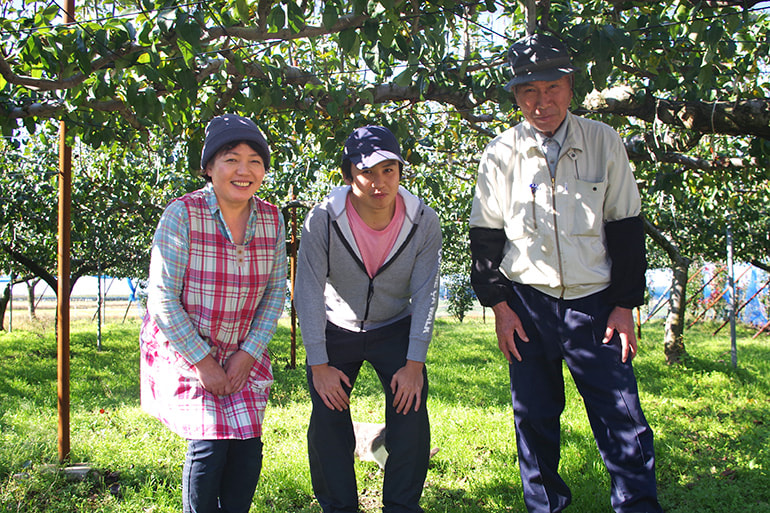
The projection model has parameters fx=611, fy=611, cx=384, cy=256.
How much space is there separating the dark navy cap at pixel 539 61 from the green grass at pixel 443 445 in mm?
2149

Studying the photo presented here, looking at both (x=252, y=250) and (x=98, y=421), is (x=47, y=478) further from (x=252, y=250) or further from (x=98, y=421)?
(x=252, y=250)

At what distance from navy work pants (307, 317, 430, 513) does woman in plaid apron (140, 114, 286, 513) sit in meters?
0.30

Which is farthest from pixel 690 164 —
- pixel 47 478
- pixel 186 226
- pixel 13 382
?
pixel 13 382

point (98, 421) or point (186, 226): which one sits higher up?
point (186, 226)

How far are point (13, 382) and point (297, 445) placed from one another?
483cm

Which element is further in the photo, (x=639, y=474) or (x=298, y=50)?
(x=298, y=50)

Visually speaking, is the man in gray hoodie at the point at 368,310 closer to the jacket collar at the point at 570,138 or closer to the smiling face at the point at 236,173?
the smiling face at the point at 236,173

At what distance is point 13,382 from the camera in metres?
7.30

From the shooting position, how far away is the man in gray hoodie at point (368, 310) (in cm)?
254

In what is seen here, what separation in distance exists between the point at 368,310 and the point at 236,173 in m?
0.79

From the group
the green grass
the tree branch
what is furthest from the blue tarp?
the tree branch

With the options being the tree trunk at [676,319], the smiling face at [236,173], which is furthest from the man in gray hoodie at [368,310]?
the tree trunk at [676,319]

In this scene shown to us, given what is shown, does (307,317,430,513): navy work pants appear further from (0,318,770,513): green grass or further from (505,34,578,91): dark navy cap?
(505,34,578,91): dark navy cap

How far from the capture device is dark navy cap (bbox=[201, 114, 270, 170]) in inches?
90.7
